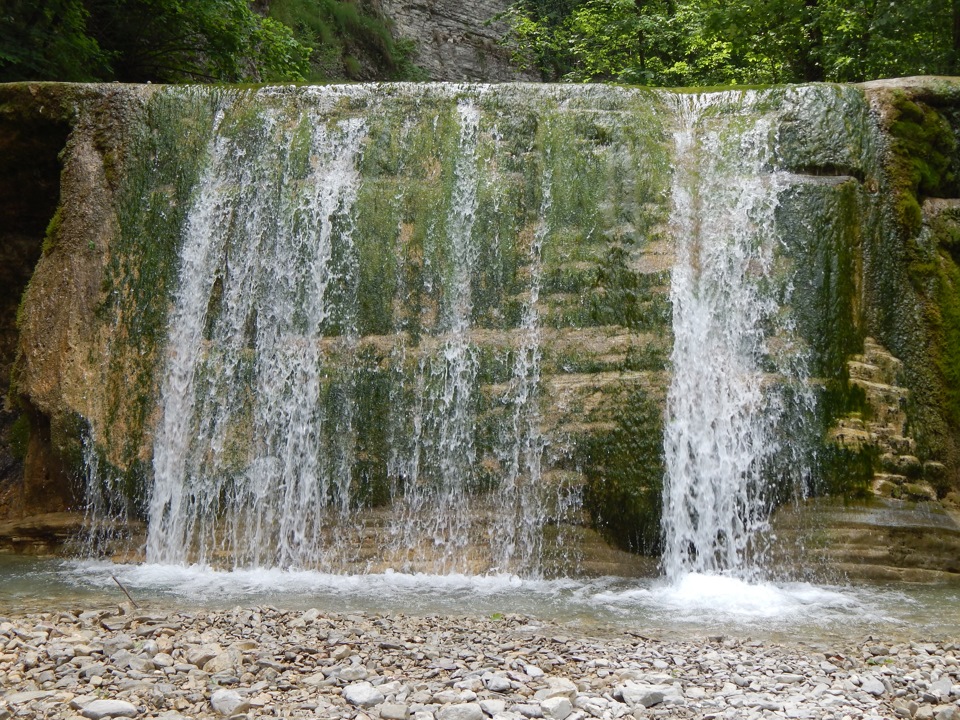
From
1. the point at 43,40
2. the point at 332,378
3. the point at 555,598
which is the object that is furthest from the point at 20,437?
the point at 555,598

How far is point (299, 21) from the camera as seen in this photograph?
1638 centimetres

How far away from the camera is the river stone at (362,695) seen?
3.88m

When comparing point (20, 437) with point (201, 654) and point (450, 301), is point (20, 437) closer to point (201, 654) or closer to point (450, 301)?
point (450, 301)

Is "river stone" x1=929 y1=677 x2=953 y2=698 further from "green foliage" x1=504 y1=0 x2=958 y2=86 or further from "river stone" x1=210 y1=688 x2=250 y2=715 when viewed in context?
"green foliage" x1=504 y1=0 x2=958 y2=86

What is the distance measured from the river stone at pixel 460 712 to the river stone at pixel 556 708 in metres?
0.28

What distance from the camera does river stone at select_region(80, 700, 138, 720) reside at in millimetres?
3678

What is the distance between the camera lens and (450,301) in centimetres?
766

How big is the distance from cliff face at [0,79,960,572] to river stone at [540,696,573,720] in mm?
3182

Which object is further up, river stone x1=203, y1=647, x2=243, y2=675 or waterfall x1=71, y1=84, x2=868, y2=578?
waterfall x1=71, y1=84, x2=868, y2=578

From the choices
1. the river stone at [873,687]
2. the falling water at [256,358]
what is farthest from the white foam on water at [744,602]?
the falling water at [256,358]

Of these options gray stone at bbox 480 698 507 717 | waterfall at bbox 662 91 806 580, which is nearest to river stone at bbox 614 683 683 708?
gray stone at bbox 480 698 507 717

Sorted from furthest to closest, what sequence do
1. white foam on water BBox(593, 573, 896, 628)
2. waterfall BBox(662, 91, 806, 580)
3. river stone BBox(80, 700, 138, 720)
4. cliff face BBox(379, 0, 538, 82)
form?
1. cliff face BBox(379, 0, 538, 82)
2. waterfall BBox(662, 91, 806, 580)
3. white foam on water BBox(593, 573, 896, 628)
4. river stone BBox(80, 700, 138, 720)

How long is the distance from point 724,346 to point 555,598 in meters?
2.56

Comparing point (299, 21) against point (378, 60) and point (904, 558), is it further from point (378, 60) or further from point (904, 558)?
point (904, 558)
